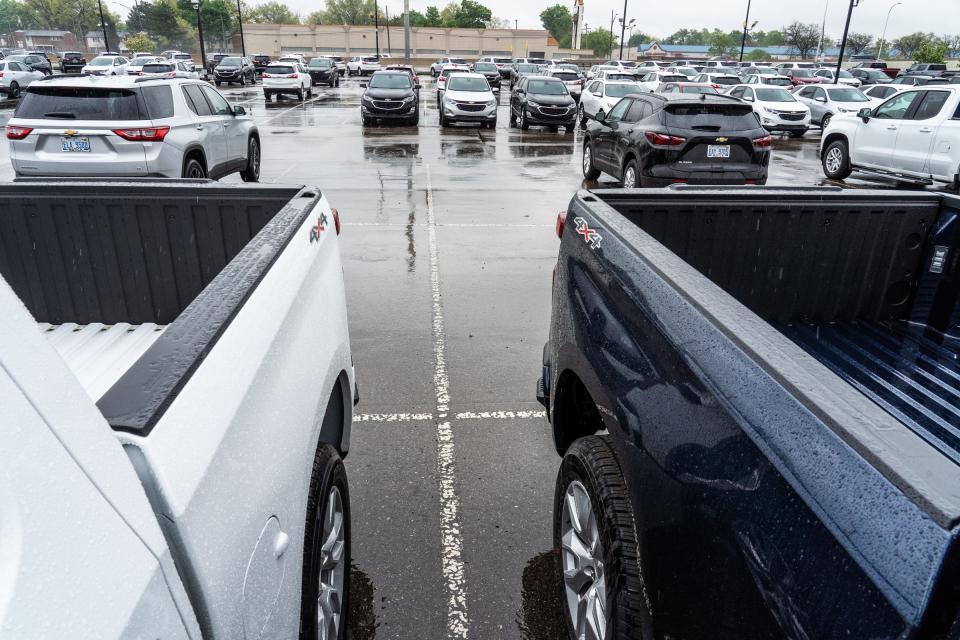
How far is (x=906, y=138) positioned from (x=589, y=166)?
218 inches

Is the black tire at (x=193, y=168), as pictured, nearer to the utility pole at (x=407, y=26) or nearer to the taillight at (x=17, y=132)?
the taillight at (x=17, y=132)

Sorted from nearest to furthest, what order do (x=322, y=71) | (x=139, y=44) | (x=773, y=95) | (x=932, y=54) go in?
1. (x=773, y=95)
2. (x=322, y=71)
3. (x=932, y=54)
4. (x=139, y=44)

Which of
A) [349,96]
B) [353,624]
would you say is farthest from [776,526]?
[349,96]

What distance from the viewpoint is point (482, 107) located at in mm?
20562

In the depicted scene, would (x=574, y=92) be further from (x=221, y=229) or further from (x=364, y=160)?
(x=221, y=229)

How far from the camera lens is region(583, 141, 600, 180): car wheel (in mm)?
13242

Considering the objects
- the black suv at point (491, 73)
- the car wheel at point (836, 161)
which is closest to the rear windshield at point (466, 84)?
the car wheel at point (836, 161)

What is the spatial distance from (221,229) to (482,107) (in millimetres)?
17875

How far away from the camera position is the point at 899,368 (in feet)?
11.0

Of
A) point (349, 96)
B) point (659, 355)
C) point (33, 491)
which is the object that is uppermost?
point (33, 491)

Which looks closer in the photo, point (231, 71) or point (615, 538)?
point (615, 538)

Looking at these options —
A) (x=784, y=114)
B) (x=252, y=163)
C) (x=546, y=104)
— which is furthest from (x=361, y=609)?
(x=784, y=114)

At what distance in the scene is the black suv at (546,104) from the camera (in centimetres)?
2017

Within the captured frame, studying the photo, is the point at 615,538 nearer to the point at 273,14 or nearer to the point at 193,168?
the point at 193,168
